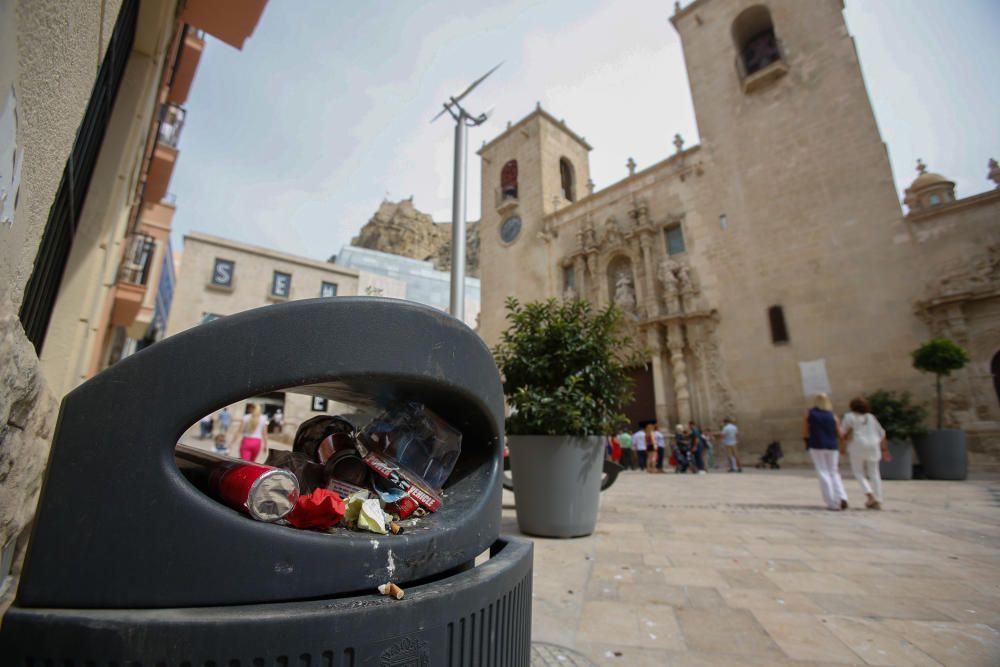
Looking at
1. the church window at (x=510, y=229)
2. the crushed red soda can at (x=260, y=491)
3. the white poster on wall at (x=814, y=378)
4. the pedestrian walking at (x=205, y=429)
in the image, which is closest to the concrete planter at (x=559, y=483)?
Answer: the crushed red soda can at (x=260, y=491)

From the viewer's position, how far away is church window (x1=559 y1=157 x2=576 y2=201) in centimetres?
2022

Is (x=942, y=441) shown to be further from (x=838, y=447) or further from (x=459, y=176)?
(x=459, y=176)

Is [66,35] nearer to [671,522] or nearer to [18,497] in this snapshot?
[18,497]

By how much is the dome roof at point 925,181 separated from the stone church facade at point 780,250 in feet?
0.20

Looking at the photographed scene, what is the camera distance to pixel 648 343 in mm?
Result: 13906

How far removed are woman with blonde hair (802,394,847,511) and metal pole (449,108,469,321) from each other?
4351 millimetres

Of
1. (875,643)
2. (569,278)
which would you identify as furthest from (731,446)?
(875,643)

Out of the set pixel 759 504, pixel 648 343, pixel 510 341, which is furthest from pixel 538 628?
pixel 648 343

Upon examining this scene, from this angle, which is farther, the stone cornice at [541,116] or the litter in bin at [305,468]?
the stone cornice at [541,116]

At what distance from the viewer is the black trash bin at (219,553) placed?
636 millimetres

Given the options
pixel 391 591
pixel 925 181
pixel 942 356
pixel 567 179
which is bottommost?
pixel 391 591

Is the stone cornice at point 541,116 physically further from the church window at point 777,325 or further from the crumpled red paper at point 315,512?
the crumpled red paper at point 315,512

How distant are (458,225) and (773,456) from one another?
9.96 meters

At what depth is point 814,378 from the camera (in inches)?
431
